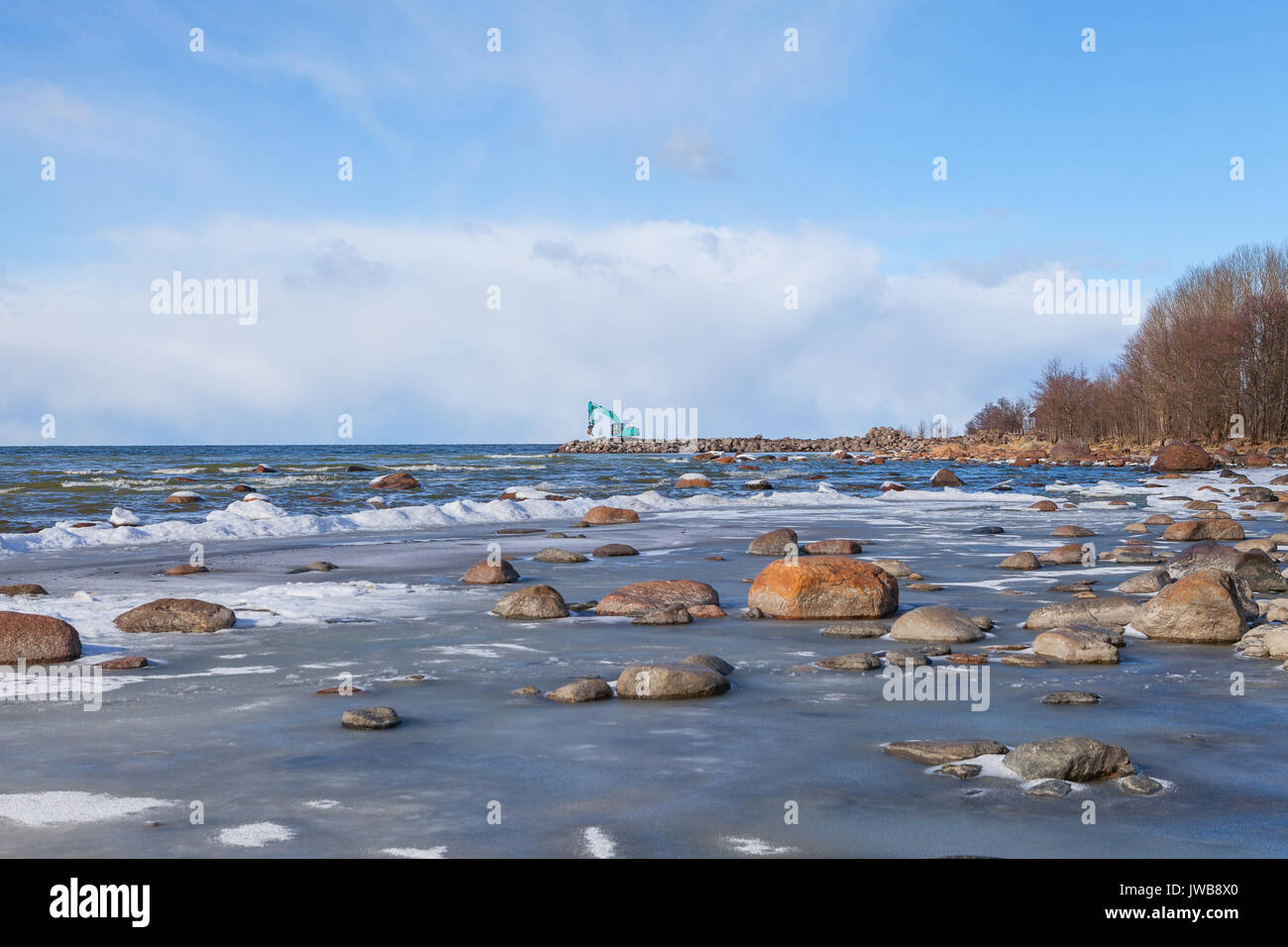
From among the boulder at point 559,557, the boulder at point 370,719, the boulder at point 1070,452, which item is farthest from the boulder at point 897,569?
the boulder at point 1070,452

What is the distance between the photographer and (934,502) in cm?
2545

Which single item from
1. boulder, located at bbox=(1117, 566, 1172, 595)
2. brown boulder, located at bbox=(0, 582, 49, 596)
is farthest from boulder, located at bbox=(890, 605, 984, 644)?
brown boulder, located at bbox=(0, 582, 49, 596)

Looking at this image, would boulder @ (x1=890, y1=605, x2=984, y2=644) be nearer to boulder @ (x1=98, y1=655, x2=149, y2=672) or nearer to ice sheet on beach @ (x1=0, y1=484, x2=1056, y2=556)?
boulder @ (x1=98, y1=655, x2=149, y2=672)

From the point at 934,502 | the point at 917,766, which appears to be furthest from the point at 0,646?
the point at 934,502

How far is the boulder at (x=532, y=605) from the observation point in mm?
8805

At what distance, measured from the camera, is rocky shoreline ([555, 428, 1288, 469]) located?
161ft

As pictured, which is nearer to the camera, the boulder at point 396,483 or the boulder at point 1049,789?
the boulder at point 1049,789

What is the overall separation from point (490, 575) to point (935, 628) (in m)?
4.93

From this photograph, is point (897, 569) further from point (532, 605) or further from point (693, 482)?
point (693, 482)

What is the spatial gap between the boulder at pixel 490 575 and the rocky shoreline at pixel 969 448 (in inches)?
1484

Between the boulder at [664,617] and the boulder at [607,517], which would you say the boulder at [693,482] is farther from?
the boulder at [664,617]

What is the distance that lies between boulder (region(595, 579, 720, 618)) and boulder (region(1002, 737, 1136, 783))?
4463 millimetres
